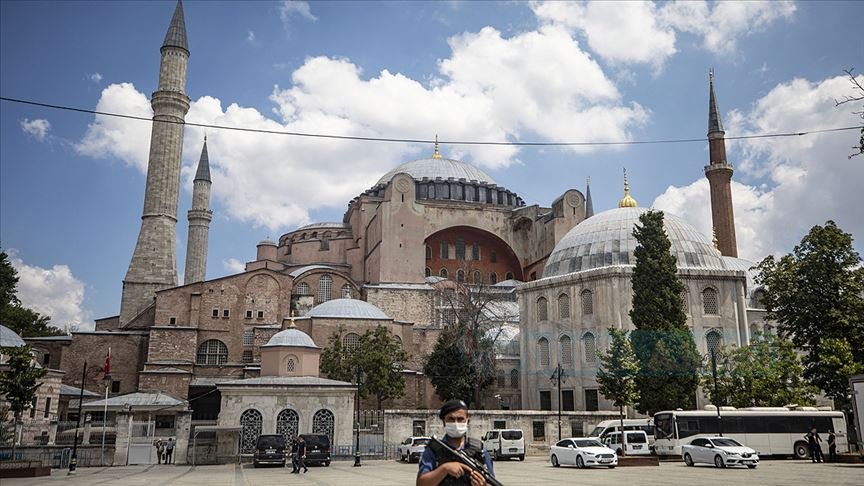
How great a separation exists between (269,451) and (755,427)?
15.3 m

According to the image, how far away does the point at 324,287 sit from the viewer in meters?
45.5

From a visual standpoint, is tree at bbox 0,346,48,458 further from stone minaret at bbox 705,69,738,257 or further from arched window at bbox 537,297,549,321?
stone minaret at bbox 705,69,738,257

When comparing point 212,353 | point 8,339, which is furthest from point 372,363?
point 8,339

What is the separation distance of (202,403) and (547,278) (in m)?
18.9

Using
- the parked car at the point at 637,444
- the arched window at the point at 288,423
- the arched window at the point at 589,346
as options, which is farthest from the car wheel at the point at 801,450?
the arched window at the point at 288,423

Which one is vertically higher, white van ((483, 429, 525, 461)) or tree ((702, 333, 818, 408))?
tree ((702, 333, 818, 408))

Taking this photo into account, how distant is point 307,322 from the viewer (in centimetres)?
3875

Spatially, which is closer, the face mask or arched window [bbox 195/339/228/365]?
the face mask

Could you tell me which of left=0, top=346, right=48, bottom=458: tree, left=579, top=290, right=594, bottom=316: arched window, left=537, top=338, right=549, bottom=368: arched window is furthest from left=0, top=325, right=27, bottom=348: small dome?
left=579, top=290, right=594, bottom=316: arched window

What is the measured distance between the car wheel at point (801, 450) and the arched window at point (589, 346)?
1108 cm

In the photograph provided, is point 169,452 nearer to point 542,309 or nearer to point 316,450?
point 316,450

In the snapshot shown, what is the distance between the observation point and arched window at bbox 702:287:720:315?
110 feet

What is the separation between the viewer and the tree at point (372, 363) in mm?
34156

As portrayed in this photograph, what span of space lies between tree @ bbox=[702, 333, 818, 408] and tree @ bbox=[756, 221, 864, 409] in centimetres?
119
